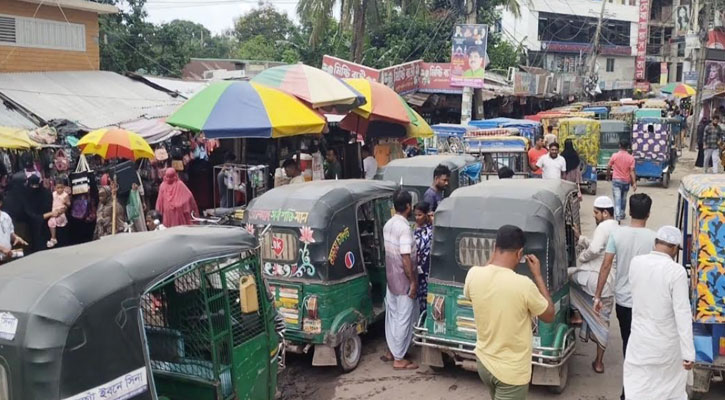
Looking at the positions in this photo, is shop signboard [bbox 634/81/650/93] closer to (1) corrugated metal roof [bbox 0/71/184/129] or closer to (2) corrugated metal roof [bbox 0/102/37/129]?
(1) corrugated metal roof [bbox 0/71/184/129]

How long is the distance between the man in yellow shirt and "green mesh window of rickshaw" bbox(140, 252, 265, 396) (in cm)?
167

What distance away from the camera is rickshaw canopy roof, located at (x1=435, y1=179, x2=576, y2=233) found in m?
6.35

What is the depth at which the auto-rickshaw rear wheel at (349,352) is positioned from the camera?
7.07 m

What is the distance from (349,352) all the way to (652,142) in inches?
611

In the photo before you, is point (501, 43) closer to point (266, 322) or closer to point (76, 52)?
point (76, 52)

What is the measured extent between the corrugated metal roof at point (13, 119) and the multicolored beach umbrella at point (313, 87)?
462cm

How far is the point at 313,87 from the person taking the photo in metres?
10.7

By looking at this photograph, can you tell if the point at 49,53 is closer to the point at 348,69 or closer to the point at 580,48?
the point at 348,69

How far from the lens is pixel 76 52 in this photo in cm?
1744

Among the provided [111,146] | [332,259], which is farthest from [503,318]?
[111,146]

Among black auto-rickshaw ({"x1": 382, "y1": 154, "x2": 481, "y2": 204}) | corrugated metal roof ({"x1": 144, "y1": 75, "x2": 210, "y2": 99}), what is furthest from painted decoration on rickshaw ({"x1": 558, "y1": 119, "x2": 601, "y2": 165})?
corrugated metal roof ({"x1": 144, "y1": 75, "x2": 210, "y2": 99})

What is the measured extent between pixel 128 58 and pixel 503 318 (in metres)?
23.2

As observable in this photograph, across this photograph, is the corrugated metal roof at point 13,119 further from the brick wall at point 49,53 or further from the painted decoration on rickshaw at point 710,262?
the painted decoration on rickshaw at point 710,262

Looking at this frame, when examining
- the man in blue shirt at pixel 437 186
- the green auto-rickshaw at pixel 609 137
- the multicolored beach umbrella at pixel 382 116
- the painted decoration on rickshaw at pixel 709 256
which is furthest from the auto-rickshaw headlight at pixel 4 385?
the green auto-rickshaw at pixel 609 137
